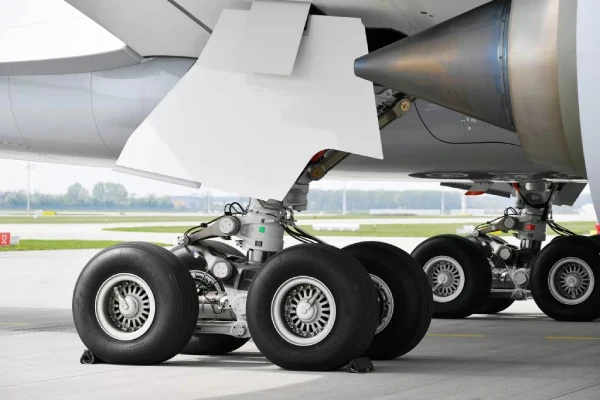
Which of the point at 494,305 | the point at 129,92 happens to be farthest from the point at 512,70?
the point at 494,305

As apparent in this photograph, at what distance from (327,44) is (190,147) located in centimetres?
131

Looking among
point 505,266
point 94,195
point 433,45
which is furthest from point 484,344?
point 94,195

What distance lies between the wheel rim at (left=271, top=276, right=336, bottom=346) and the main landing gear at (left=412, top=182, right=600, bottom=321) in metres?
4.81

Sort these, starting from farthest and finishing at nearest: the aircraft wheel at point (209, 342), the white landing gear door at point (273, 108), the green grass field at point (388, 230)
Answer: the green grass field at point (388, 230) < the aircraft wheel at point (209, 342) < the white landing gear door at point (273, 108)

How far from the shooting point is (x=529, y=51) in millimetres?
3682

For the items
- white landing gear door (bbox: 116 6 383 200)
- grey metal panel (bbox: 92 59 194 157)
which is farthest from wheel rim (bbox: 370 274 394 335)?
grey metal panel (bbox: 92 59 194 157)

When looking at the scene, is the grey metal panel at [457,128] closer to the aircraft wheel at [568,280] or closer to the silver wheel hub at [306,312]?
the silver wheel hub at [306,312]

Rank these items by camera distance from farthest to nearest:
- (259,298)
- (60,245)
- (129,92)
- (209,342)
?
1. (60,245)
2. (209,342)
3. (129,92)
4. (259,298)

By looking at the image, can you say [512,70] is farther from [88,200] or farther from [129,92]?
[88,200]

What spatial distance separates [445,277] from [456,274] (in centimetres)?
16

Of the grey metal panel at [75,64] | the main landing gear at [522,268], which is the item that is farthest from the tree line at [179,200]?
the grey metal panel at [75,64]

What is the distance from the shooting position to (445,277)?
1313cm

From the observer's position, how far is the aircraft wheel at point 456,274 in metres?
13.0

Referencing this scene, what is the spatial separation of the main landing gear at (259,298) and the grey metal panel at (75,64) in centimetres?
169
